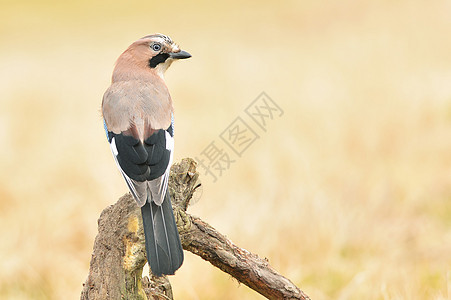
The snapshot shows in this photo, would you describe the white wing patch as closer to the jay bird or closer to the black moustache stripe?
the jay bird

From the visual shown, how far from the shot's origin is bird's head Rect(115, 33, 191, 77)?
14.9ft

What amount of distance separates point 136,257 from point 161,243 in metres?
0.20

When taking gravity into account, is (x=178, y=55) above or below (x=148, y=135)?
above

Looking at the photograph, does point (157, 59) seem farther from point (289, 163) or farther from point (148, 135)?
point (289, 163)

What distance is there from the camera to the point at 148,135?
3818 mm

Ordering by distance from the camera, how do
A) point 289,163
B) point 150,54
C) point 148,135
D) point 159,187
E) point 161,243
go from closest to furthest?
point 161,243, point 159,187, point 148,135, point 150,54, point 289,163

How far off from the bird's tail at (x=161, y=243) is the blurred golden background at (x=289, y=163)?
1852 mm

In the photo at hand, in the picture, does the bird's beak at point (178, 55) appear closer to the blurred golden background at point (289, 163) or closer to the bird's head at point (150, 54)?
the bird's head at point (150, 54)

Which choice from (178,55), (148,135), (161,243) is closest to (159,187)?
(161,243)

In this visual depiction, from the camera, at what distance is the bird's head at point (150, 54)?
455 centimetres

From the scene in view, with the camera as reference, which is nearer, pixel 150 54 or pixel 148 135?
pixel 148 135

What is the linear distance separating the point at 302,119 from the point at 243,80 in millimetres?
3555

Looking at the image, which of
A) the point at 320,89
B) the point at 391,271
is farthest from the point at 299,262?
the point at 320,89

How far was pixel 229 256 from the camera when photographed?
325 centimetres
